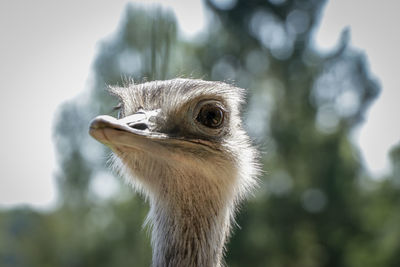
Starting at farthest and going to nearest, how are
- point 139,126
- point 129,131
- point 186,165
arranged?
point 186,165 → point 139,126 → point 129,131

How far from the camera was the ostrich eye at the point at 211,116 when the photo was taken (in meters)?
1.87

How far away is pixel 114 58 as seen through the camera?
5730 millimetres

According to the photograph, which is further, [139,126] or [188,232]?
[188,232]

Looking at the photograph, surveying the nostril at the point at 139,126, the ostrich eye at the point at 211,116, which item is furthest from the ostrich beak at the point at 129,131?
the ostrich eye at the point at 211,116

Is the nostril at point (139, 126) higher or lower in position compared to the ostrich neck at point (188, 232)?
higher

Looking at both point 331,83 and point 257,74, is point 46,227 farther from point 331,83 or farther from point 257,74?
point 331,83

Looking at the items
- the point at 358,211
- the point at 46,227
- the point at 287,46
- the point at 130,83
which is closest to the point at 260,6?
the point at 287,46

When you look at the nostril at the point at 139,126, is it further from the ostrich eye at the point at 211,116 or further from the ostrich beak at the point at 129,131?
the ostrich eye at the point at 211,116

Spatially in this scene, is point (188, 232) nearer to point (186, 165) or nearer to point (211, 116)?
point (186, 165)

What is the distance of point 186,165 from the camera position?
1.83m

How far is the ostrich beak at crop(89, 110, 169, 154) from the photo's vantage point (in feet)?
4.72

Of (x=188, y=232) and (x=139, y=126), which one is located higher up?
(x=139, y=126)

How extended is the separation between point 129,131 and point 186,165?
36 cm

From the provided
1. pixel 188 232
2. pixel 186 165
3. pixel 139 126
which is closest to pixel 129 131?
pixel 139 126
